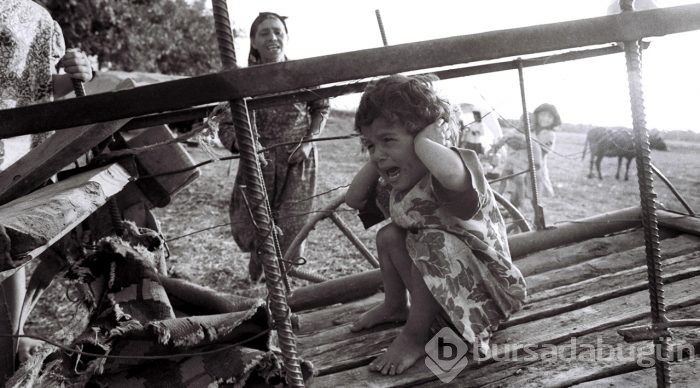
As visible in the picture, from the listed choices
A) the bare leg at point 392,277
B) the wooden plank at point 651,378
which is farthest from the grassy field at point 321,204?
the wooden plank at point 651,378

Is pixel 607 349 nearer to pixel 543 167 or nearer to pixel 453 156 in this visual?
pixel 453 156

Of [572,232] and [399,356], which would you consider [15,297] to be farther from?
[572,232]

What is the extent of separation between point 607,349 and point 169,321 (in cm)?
140

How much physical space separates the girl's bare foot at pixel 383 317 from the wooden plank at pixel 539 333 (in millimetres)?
72

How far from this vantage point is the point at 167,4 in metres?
12.4

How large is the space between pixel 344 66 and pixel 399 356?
1.13m

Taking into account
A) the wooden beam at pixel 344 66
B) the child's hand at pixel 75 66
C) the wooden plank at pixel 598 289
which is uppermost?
the child's hand at pixel 75 66

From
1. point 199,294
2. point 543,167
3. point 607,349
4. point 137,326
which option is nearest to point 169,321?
point 137,326

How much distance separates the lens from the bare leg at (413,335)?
1832 mm

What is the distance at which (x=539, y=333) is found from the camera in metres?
1.99

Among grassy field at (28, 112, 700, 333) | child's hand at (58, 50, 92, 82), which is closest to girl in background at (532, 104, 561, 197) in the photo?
grassy field at (28, 112, 700, 333)

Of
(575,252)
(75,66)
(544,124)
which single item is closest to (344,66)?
(75,66)

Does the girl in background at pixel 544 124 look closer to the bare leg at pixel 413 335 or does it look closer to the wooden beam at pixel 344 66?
the bare leg at pixel 413 335

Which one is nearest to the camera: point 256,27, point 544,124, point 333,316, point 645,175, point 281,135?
point 645,175
